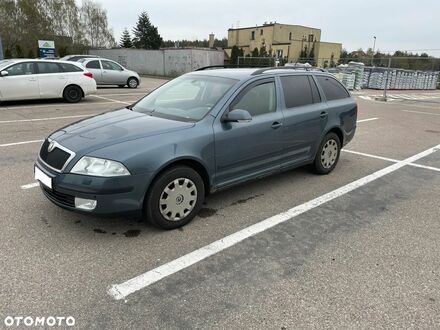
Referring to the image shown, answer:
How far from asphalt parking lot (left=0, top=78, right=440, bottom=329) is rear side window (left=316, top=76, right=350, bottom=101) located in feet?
4.43

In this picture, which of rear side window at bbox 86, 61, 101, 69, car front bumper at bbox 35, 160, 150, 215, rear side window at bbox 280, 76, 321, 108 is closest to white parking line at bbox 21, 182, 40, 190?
car front bumper at bbox 35, 160, 150, 215

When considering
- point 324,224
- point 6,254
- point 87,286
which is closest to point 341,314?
point 324,224

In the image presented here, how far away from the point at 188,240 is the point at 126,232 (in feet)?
2.09

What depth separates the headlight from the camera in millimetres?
3238

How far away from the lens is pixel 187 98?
4500mm

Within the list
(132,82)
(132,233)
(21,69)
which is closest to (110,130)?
(132,233)

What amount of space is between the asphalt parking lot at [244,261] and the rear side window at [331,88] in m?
1.35

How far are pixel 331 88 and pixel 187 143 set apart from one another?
302 cm

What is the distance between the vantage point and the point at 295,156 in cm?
496

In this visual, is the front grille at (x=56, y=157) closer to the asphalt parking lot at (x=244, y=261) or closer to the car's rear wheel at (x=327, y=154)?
the asphalt parking lot at (x=244, y=261)

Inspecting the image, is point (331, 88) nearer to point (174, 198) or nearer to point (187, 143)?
point (187, 143)

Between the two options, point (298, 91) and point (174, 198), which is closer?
point (174, 198)
